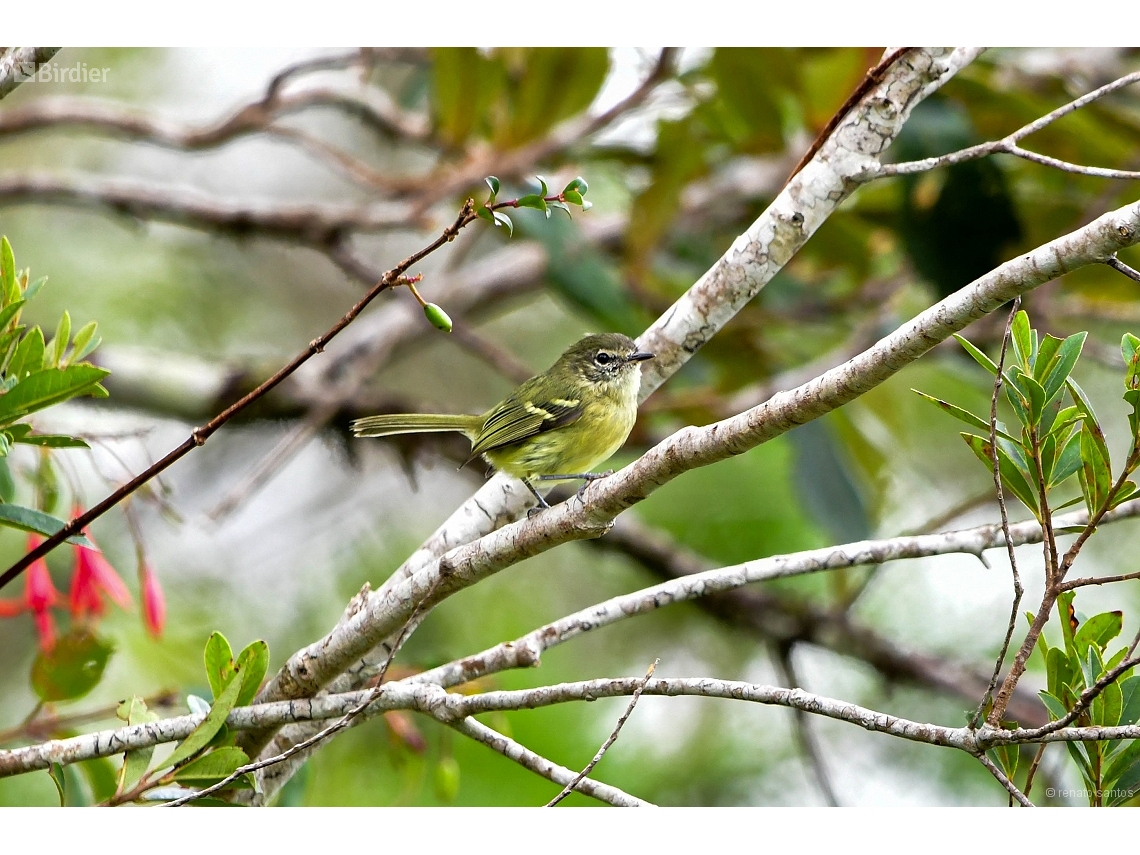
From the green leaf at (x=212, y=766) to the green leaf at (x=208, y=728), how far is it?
0.08ft

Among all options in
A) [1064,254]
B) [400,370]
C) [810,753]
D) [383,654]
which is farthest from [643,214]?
[400,370]

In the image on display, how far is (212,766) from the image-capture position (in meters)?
2.13

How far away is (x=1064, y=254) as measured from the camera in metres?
1.72

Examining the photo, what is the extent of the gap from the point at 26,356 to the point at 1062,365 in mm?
2027

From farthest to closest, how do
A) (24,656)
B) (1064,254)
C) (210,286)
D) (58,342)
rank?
1. (210,286)
2. (24,656)
3. (58,342)
4. (1064,254)

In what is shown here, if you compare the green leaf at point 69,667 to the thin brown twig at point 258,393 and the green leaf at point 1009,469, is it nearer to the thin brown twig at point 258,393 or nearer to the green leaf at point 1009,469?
the thin brown twig at point 258,393

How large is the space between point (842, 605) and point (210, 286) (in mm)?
5126

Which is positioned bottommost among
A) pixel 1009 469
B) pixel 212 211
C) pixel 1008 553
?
pixel 1008 553

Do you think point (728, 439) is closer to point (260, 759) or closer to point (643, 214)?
point (260, 759)

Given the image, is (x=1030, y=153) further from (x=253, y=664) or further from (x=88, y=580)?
(x=88, y=580)

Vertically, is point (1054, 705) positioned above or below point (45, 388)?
below

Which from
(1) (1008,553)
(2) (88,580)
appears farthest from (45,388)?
(1) (1008,553)

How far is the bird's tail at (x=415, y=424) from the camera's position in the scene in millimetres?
4211

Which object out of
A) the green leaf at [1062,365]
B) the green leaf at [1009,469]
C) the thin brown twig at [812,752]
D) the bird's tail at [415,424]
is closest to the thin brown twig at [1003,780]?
the green leaf at [1009,469]
